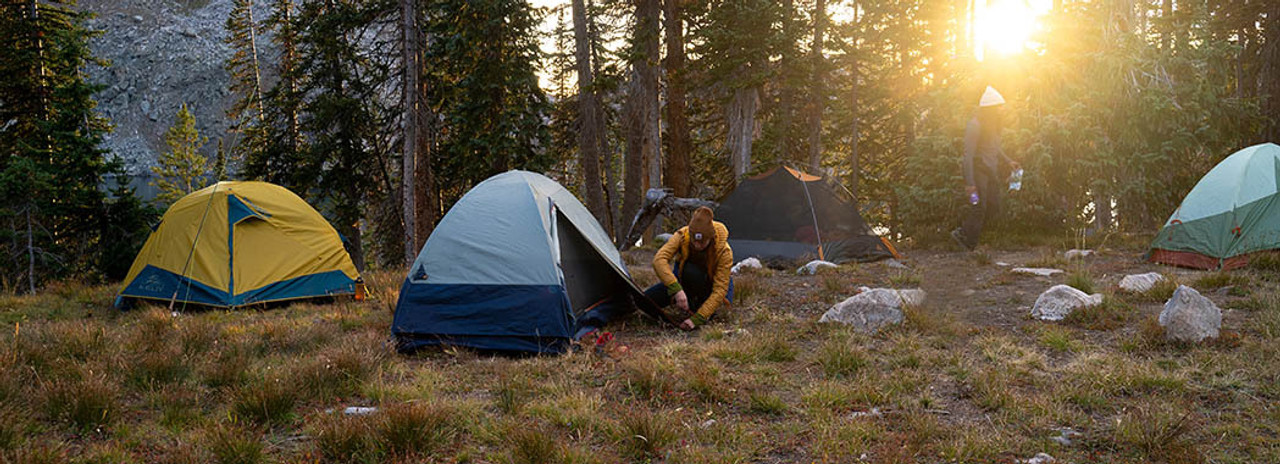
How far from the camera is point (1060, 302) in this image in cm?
652

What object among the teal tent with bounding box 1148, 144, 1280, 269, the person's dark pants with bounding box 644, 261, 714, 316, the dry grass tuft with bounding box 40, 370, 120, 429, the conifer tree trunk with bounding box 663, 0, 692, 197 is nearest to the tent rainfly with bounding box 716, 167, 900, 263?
the teal tent with bounding box 1148, 144, 1280, 269

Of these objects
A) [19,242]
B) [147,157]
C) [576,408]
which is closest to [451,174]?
[19,242]

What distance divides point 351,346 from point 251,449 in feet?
Result: 7.27

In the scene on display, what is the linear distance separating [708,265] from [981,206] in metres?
5.71

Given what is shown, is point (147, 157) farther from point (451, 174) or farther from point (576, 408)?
point (576, 408)

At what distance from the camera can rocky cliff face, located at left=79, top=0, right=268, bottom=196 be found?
11644 cm

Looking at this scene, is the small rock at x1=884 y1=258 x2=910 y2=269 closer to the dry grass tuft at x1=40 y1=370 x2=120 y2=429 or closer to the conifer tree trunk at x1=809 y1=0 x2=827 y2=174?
the conifer tree trunk at x1=809 y1=0 x2=827 y2=174

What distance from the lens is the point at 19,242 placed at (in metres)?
14.6

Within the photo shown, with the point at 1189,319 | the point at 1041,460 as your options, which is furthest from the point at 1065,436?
the point at 1189,319

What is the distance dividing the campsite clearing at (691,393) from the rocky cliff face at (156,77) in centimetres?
13191

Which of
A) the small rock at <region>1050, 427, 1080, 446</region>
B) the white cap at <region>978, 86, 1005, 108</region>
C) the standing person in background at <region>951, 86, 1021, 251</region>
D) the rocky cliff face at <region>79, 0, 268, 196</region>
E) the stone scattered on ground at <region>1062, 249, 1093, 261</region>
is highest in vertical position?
the rocky cliff face at <region>79, 0, 268, 196</region>

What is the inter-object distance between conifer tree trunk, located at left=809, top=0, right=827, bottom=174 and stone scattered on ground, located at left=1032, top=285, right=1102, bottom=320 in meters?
11.8

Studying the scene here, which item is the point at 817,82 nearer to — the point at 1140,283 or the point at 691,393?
the point at 1140,283

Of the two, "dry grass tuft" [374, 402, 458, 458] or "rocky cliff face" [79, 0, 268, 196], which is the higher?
"rocky cliff face" [79, 0, 268, 196]
